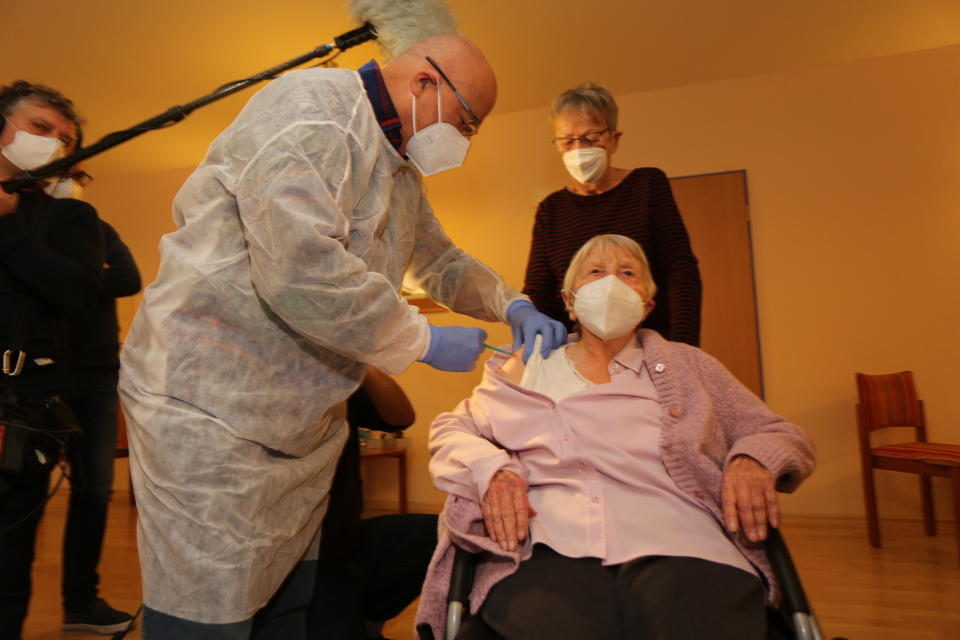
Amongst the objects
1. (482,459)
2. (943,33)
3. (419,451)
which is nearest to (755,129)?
(943,33)

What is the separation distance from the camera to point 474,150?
15.5ft

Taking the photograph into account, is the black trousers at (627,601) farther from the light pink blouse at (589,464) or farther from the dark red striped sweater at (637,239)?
the dark red striped sweater at (637,239)

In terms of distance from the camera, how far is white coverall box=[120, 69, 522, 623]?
98 cm

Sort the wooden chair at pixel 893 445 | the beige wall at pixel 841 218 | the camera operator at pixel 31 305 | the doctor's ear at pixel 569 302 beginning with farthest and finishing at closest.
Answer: the beige wall at pixel 841 218 → the wooden chair at pixel 893 445 → the doctor's ear at pixel 569 302 → the camera operator at pixel 31 305

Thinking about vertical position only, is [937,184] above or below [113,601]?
above

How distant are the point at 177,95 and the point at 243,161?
3928 mm

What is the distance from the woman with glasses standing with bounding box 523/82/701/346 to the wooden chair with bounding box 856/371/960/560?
6.72 ft

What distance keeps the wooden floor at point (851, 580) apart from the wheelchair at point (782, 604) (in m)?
1.05

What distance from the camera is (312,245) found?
0.95 meters

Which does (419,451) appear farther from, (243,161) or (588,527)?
(243,161)

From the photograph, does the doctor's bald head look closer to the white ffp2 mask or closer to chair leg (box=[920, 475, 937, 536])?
the white ffp2 mask

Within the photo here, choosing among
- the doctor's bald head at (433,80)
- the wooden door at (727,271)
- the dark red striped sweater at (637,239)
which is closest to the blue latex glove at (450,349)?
the doctor's bald head at (433,80)

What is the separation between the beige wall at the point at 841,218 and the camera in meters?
3.83

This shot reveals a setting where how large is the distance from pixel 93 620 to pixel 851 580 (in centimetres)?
286
